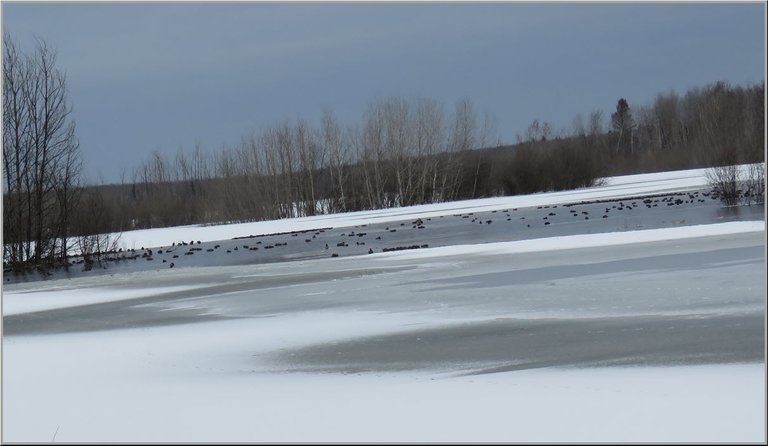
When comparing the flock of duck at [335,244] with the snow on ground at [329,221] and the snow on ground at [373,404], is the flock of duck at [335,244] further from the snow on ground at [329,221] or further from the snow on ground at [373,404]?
the snow on ground at [373,404]

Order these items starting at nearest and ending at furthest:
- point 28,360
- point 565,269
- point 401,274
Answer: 1. point 28,360
2. point 565,269
3. point 401,274

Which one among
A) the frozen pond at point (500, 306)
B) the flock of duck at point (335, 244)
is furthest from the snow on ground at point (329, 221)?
the frozen pond at point (500, 306)

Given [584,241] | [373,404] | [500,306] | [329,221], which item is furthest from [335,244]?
[329,221]

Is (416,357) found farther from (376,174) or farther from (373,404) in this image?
(376,174)

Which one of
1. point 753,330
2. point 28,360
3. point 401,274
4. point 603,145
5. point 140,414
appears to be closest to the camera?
point 140,414

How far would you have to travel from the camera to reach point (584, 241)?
1575cm

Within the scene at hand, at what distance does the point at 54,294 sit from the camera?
13500mm

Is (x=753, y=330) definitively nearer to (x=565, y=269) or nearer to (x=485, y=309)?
(x=485, y=309)

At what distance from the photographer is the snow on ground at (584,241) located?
15.0m

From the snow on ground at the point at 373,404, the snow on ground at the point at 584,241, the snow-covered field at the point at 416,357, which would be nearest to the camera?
the snow on ground at the point at 373,404

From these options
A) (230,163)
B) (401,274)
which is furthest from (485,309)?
(230,163)

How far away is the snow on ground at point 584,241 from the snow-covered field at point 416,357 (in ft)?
7.52

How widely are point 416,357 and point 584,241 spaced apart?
9.43m

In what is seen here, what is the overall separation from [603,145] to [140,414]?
83907 millimetres
